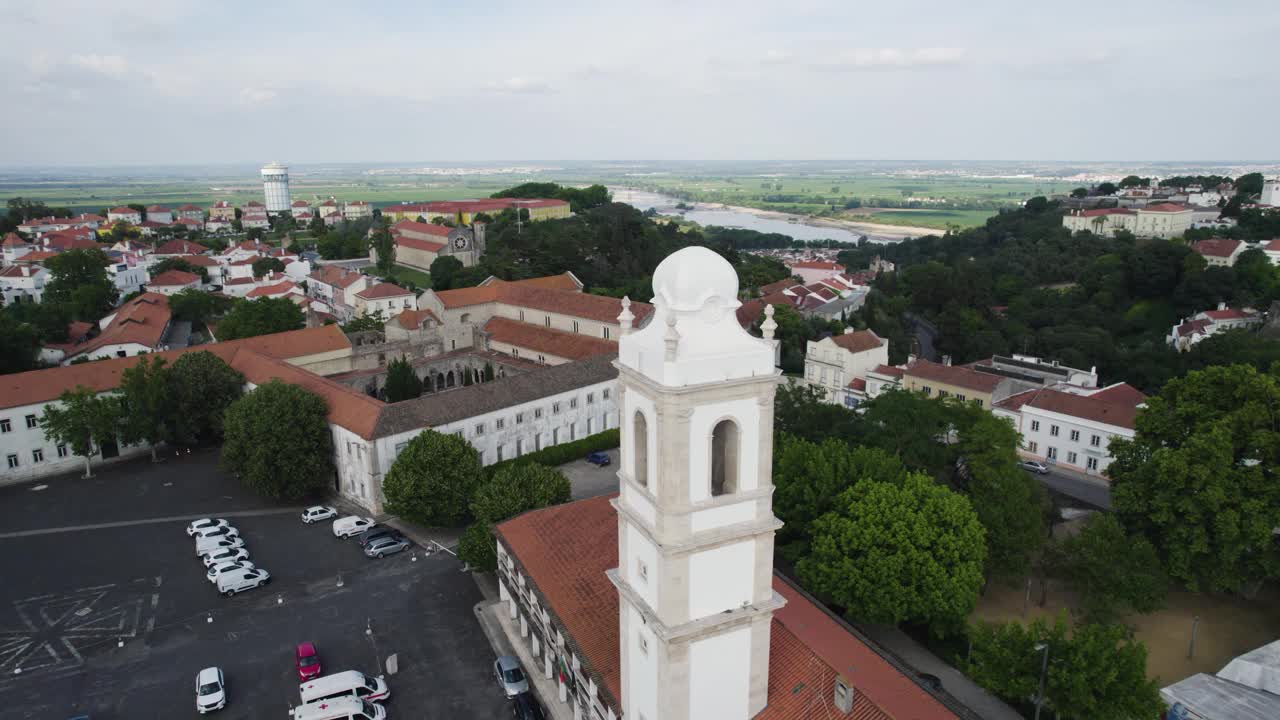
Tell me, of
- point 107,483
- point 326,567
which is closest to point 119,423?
point 107,483

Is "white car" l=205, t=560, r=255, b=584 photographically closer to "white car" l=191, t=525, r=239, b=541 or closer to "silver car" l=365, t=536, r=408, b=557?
"white car" l=191, t=525, r=239, b=541

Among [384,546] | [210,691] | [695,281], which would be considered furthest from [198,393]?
[695,281]

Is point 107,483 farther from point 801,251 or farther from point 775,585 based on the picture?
point 801,251

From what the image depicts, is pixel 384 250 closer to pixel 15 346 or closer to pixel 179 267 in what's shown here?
pixel 179 267

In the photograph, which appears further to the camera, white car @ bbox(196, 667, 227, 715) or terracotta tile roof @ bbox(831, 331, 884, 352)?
terracotta tile roof @ bbox(831, 331, 884, 352)

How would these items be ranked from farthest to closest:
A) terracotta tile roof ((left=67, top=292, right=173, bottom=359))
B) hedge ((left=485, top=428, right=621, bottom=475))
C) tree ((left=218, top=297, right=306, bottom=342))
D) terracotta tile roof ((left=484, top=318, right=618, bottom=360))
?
tree ((left=218, top=297, right=306, bottom=342)) → terracotta tile roof ((left=67, top=292, right=173, bottom=359)) → terracotta tile roof ((left=484, top=318, right=618, bottom=360)) → hedge ((left=485, top=428, right=621, bottom=475))

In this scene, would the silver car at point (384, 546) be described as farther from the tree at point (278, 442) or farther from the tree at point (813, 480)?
the tree at point (813, 480)

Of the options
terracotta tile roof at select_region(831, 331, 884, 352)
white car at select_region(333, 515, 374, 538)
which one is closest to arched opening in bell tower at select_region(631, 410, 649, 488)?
white car at select_region(333, 515, 374, 538)
